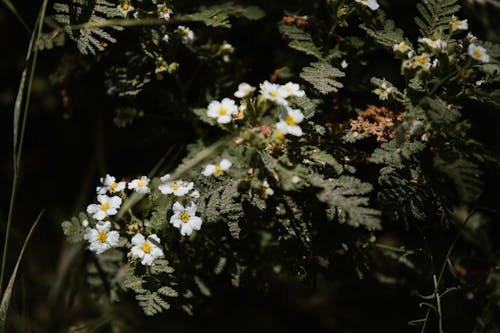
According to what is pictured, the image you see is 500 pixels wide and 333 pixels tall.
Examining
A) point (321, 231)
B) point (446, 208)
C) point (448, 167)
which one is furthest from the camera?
point (321, 231)

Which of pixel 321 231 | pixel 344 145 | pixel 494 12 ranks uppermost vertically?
pixel 494 12

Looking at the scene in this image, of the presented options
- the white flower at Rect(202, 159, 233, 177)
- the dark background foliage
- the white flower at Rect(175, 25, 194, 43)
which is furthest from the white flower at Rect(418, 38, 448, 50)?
the white flower at Rect(175, 25, 194, 43)

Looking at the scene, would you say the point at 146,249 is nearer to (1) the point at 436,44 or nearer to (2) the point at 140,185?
(2) the point at 140,185

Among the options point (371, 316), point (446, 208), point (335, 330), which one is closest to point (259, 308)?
point (335, 330)

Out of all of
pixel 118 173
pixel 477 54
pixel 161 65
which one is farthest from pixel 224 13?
pixel 118 173

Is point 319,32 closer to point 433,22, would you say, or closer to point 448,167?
point 433,22

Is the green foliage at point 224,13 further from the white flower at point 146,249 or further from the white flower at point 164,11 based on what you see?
the white flower at point 146,249

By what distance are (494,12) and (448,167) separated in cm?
144

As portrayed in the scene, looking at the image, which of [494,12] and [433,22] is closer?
[433,22]

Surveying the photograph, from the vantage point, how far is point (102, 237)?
2176 mm

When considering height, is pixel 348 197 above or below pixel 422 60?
below

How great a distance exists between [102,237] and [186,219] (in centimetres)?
39

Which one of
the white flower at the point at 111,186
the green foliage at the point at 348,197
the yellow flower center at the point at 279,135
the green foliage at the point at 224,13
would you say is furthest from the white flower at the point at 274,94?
the white flower at the point at 111,186

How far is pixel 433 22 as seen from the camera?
2291 millimetres
